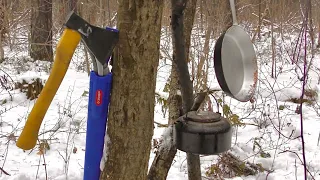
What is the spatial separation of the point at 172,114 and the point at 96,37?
0.91 m

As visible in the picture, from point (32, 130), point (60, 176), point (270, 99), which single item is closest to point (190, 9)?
point (32, 130)

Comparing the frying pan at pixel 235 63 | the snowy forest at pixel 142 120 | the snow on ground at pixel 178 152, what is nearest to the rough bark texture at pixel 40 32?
the snow on ground at pixel 178 152

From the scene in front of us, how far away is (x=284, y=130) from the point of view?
12.3 feet

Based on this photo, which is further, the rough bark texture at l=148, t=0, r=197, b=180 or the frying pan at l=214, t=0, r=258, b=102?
the rough bark texture at l=148, t=0, r=197, b=180

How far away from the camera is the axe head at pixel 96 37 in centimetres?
84

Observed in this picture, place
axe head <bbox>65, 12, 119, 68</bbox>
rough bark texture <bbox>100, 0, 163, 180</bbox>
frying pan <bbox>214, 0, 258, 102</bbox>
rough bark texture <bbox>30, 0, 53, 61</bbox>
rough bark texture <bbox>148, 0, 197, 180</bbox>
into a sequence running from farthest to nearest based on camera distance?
rough bark texture <bbox>30, 0, 53, 61</bbox>
rough bark texture <bbox>148, 0, 197, 180</bbox>
frying pan <bbox>214, 0, 258, 102</bbox>
rough bark texture <bbox>100, 0, 163, 180</bbox>
axe head <bbox>65, 12, 119, 68</bbox>

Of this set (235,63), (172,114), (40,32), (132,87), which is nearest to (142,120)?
(132,87)

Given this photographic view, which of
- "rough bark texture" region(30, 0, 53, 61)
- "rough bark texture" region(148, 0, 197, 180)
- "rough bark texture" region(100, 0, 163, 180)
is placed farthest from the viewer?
"rough bark texture" region(30, 0, 53, 61)

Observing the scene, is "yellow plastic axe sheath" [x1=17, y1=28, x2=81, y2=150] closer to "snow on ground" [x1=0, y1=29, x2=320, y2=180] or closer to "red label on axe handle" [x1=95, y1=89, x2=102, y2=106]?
"red label on axe handle" [x1=95, y1=89, x2=102, y2=106]

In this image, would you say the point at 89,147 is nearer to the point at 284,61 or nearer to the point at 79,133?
the point at 79,133

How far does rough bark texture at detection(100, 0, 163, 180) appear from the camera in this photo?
0.94 meters

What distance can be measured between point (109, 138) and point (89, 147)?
0.06 metres

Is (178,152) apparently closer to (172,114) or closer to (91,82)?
(172,114)

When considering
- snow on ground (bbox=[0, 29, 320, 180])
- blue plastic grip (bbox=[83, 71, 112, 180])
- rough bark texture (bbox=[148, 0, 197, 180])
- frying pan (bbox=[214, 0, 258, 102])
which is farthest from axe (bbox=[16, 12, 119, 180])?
snow on ground (bbox=[0, 29, 320, 180])
